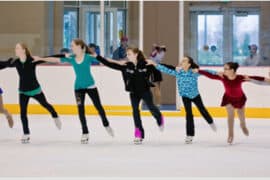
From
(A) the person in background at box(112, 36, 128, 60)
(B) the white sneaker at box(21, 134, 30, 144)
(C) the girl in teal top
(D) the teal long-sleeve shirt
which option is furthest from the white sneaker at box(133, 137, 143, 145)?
(A) the person in background at box(112, 36, 128, 60)

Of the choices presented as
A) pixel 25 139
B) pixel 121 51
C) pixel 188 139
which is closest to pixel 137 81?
pixel 188 139

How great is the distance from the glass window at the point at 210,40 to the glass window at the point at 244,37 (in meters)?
0.34

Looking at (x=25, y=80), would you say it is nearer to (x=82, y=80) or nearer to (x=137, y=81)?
(x=82, y=80)

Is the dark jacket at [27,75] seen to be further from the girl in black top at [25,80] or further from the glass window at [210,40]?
the glass window at [210,40]

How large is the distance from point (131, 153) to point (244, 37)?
7030 millimetres

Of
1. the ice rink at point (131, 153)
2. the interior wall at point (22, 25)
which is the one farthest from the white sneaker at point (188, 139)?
the interior wall at point (22, 25)

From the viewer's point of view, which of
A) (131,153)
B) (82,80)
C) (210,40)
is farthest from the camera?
(210,40)

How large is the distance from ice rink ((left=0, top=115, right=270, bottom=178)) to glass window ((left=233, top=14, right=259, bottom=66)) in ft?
9.27

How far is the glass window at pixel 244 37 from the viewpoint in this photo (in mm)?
13023

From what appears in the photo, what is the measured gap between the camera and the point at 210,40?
1376 centimetres

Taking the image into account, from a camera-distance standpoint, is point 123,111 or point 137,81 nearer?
point 137,81

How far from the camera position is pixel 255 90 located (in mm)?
12367

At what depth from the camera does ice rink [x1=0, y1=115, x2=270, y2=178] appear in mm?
5770

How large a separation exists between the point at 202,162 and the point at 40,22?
8390 millimetres
